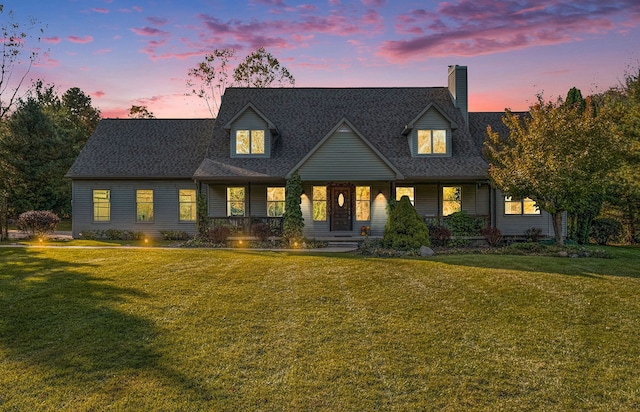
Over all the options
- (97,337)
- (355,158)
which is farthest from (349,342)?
(355,158)

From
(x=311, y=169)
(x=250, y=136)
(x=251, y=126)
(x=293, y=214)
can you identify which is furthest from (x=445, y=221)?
(x=251, y=126)

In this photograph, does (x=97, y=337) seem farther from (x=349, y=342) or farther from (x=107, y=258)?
(x=107, y=258)

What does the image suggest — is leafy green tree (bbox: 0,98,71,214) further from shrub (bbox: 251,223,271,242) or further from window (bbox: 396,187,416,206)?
window (bbox: 396,187,416,206)

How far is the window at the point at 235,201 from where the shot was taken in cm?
2361

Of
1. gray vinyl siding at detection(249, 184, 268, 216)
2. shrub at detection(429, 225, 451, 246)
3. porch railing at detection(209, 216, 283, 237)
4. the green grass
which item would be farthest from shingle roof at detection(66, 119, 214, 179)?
shrub at detection(429, 225, 451, 246)

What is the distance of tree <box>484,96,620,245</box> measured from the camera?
645 inches

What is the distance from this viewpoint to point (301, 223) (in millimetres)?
20125

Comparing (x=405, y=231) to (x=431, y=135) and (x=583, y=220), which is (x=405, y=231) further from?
(x=583, y=220)

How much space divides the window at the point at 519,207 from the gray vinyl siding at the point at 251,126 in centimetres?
1260

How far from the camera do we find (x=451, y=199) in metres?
Answer: 23.2

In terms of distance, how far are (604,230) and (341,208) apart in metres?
15.2

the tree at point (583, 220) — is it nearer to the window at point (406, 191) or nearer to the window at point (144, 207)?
the window at point (406, 191)

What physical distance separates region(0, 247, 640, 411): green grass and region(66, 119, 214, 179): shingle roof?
1199 cm

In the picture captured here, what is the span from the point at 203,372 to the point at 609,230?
85.0ft
